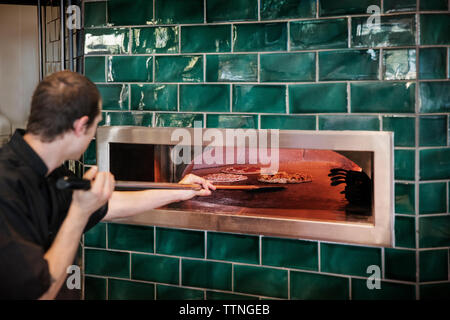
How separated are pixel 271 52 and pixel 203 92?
13.9 inches

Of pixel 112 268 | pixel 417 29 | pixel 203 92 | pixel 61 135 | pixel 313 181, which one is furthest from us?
pixel 313 181

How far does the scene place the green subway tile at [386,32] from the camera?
1.85 metres

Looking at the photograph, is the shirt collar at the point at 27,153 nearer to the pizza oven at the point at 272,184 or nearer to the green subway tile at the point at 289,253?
the pizza oven at the point at 272,184

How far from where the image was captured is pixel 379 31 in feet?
6.22

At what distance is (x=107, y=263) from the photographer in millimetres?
2396

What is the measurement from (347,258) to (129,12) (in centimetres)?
148

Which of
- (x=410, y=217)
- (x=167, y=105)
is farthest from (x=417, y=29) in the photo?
(x=167, y=105)

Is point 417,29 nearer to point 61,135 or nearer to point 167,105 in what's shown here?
point 167,105

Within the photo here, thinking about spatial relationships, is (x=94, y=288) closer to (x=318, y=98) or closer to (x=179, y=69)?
(x=179, y=69)

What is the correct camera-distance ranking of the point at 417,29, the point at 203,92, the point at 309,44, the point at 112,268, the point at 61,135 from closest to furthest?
the point at 61,135, the point at 417,29, the point at 309,44, the point at 203,92, the point at 112,268

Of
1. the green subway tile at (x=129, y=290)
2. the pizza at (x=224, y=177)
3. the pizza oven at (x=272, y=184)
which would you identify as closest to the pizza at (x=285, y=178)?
the pizza oven at (x=272, y=184)

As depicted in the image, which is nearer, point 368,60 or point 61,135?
point 61,135

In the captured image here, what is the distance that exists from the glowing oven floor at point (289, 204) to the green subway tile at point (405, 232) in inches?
4.5

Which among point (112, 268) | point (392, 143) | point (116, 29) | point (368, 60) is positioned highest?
point (116, 29)
